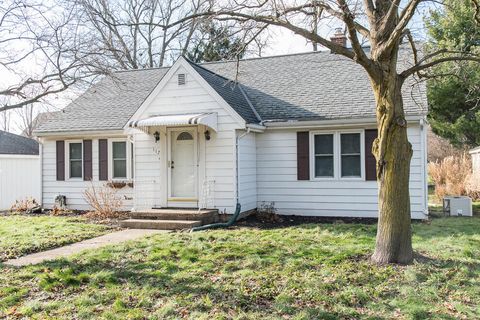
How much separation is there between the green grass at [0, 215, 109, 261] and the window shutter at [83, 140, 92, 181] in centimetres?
178

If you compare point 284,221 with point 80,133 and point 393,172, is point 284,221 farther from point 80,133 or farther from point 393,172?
point 80,133

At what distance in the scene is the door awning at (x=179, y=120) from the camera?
10.7 m

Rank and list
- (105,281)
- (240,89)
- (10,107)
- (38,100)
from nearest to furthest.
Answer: (105,281), (10,107), (38,100), (240,89)

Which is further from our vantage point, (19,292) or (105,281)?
(105,281)

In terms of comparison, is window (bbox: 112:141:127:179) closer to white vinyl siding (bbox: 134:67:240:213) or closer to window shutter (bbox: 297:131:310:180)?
white vinyl siding (bbox: 134:67:240:213)

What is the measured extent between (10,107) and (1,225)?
14.4ft

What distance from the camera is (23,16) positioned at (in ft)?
30.2

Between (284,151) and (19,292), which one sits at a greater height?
(284,151)

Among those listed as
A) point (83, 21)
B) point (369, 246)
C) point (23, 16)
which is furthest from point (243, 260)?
point (83, 21)

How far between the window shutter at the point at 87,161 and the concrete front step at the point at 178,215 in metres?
3.34

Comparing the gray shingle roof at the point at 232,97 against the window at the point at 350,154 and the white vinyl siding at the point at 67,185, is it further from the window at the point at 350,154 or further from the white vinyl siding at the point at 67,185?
the white vinyl siding at the point at 67,185

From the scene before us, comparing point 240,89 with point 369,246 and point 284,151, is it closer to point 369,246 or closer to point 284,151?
point 284,151

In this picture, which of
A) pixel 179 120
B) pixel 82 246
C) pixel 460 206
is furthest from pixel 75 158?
pixel 460 206

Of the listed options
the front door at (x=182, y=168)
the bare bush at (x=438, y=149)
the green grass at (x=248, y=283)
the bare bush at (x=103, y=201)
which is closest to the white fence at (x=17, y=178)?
the bare bush at (x=103, y=201)
